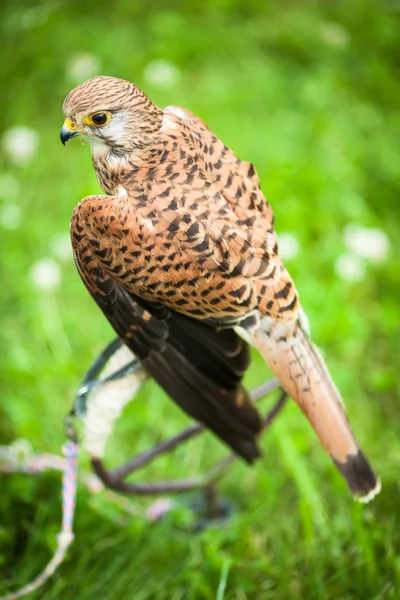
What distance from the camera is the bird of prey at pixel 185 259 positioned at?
1717mm

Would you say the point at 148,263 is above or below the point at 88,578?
above

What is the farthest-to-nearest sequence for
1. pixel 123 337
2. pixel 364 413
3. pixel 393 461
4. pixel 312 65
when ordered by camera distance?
1. pixel 312 65
2. pixel 364 413
3. pixel 393 461
4. pixel 123 337

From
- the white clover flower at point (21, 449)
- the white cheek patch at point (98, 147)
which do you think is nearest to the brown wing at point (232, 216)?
the white cheek patch at point (98, 147)

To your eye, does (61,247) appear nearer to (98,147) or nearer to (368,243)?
(368,243)

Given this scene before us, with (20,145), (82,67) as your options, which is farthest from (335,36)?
(20,145)

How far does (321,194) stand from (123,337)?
8.08 ft

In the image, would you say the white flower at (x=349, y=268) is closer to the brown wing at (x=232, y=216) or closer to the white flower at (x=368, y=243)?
the white flower at (x=368, y=243)

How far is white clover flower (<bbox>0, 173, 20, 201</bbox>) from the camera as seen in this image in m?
4.13

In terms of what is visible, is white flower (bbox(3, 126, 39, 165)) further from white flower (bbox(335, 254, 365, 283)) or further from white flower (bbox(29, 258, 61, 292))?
white flower (bbox(335, 254, 365, 283))

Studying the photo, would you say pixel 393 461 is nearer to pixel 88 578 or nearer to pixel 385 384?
pixel 385 384

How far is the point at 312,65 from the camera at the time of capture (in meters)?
5.19

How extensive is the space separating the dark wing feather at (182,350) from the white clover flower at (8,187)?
249 centimetres

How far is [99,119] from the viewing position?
1672mm

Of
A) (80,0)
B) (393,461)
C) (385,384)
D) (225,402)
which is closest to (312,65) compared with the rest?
Result: (80,0)
